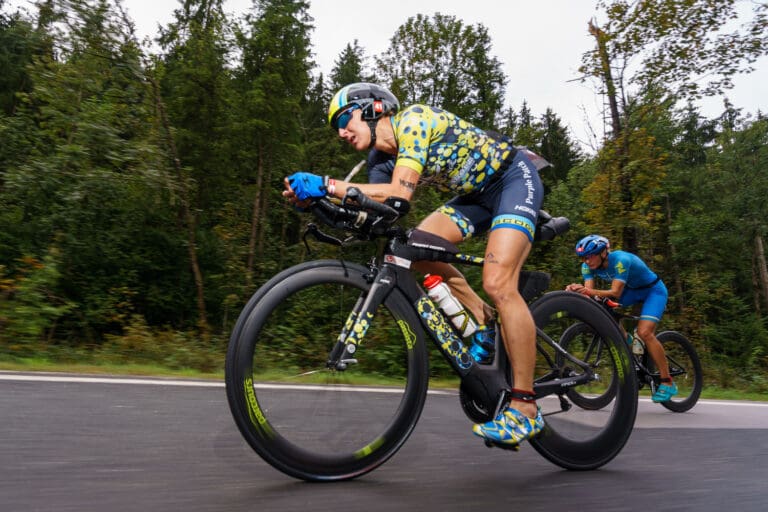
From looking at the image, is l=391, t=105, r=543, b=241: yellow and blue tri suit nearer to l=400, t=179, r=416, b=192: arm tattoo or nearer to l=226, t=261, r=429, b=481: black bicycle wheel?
l=400, t=179, r=416, b=192: arm tattoo

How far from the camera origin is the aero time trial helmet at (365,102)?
9.05 feet

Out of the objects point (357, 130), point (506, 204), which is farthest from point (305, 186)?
point (506, 204)

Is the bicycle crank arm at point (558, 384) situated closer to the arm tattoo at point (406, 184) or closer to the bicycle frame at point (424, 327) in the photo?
the bicycle frame at point (424, 327)

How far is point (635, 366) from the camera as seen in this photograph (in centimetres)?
424

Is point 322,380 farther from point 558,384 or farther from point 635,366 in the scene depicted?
point 635,366

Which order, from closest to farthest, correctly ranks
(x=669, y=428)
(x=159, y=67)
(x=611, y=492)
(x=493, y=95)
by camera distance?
(x=611, y=492)
(x=669, y=428)
(x=159, y=67)
(x=493, y=95)

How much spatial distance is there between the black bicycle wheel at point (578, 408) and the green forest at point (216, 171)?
382 cm

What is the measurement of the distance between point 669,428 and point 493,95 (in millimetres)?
34726

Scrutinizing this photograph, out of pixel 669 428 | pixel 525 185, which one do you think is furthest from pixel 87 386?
pixel 669 428

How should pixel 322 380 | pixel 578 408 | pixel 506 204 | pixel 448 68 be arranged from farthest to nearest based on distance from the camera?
1. pixel 448 68
2. pixel 578 408
3. pixel 506 204
4. pixel 322 380

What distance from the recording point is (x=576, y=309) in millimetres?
3156

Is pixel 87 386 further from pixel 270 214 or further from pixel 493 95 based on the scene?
pixel 493 95

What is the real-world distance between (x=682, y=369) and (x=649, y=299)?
84 centimetres

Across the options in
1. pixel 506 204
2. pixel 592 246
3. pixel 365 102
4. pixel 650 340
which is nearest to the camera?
pixel 365 102
